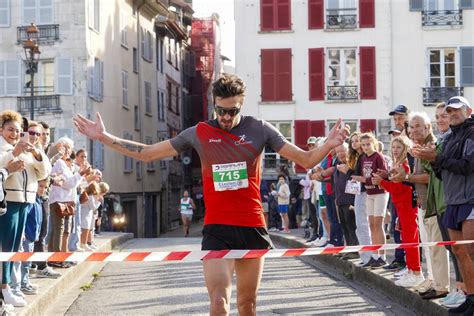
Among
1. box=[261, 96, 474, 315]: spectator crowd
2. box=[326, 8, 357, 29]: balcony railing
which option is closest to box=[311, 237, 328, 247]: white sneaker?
box=[261, 96, 474, 315]: spectator crowd

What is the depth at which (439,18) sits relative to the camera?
130ft

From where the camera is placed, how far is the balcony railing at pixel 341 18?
3997cm

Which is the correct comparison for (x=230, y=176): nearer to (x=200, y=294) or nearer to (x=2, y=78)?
(x=200, y=294)

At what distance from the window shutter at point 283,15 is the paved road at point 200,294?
2582cm

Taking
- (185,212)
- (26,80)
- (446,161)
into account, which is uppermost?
(26,80)

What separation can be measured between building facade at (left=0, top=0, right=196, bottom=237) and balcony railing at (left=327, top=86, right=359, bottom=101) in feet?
33.2

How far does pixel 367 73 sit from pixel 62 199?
91.6 ft

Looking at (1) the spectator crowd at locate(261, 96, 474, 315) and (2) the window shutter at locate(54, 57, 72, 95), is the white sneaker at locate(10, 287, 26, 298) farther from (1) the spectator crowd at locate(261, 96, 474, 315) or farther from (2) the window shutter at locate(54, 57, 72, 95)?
(2) the window shutter at locate(54, 57, 72, 95)

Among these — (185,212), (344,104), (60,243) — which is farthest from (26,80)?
(60,243)

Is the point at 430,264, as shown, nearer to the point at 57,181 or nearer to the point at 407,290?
the point at 407,290

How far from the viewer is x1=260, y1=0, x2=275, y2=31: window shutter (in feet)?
131

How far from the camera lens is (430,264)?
9.77m

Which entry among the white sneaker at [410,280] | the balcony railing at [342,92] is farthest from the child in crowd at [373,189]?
the balcony railing at [342,92]

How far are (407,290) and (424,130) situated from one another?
Answer: 5.88ft
